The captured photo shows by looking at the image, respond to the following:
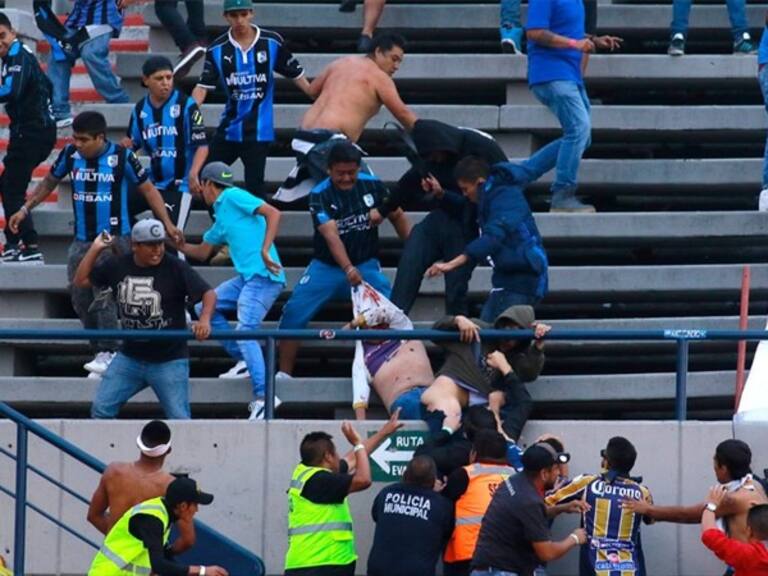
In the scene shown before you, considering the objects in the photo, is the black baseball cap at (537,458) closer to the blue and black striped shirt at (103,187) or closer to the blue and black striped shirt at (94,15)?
the blue and black striped shirt at (103,187)

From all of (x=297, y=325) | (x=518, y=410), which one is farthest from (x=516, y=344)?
(x=297, y=325)

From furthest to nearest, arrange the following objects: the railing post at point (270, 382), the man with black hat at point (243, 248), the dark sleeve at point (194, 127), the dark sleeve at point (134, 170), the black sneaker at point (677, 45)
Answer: the black sneaker at point (677, 45)
the dark sleeve at point (194, 127)
the dark sleeve at point (134, 170)
the man with black hat at point (243, 248)
the railing post at point (270, 382)

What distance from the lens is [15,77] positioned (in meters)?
15.9

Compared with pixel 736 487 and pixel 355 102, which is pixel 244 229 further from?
pixel 736 487

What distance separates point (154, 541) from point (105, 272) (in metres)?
2.56

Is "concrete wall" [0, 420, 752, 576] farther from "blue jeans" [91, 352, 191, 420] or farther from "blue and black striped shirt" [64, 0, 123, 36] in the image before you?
"blue and black striped shirt" [64, 0, 123, 36]

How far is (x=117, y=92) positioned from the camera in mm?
17078

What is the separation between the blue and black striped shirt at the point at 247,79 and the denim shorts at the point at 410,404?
2.71 m

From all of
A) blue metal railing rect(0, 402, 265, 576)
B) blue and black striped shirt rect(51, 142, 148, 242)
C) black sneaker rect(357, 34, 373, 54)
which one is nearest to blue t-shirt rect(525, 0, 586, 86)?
black sneaker rect(357, 34, 373, 54)

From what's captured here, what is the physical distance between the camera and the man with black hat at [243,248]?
14523 mm

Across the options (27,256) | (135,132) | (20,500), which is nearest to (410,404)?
(20,500)

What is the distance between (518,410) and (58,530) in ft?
9.88

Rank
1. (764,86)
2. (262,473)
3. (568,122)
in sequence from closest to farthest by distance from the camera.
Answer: (262,473)
(568,122)
(764,86)

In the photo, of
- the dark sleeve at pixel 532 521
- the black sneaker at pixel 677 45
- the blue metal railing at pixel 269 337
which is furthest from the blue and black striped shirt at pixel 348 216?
the black sneaker at pixel 677 45
